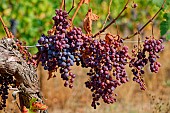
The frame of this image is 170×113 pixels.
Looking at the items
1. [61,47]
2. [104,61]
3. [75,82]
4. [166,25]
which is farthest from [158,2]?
[75,82]

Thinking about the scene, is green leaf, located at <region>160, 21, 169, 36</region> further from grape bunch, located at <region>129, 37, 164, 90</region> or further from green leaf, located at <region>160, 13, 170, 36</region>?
grape bunch, located at <region>129, 37, 164, 90</region>

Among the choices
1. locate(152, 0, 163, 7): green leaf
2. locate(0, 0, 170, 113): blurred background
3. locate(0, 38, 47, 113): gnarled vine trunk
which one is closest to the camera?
locate(0, 38, 47, 113): gnarled vine trunk

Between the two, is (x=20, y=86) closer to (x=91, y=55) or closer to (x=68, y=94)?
(x=91, y=55)

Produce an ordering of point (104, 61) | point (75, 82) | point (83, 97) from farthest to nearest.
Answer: point (83, 97), point (75, 82), point (104, 61)

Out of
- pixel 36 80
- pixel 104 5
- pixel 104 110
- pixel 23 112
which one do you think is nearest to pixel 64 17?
pixel 36 80

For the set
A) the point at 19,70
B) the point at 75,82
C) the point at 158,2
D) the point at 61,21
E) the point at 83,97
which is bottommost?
the point at 19,70

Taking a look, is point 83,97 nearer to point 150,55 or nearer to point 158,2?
point 158,2

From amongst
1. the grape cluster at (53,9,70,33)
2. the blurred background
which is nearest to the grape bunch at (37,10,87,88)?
the grape cluster at (53,9,70,33)
